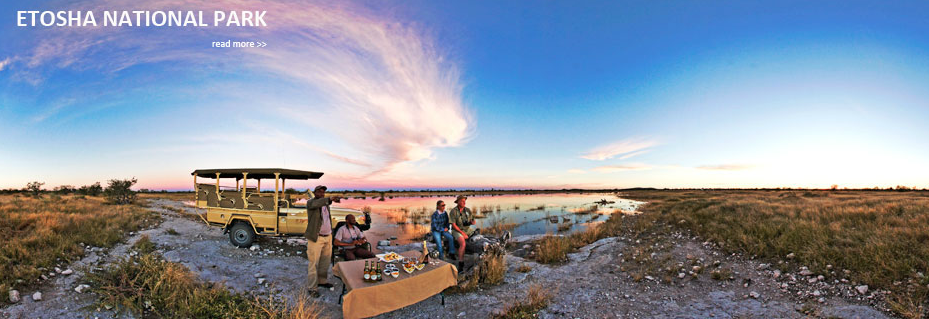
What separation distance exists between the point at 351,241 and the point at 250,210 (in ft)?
14.7

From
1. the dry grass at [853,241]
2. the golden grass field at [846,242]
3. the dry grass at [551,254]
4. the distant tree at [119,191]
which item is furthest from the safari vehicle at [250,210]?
the distant tree at [119,191]

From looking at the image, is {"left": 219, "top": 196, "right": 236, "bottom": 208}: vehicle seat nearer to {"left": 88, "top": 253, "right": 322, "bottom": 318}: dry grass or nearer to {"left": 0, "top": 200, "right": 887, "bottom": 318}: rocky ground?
{"left": 0, "top": 200, "right": 887, "bottom": 318}: rocky ground

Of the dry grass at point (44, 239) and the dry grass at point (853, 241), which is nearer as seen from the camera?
the dry grass at point (853, 241)

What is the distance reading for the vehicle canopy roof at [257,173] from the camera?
33.6ft

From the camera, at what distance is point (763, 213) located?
42.5 feet

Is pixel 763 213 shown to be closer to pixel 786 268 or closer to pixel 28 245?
pixel 786 268

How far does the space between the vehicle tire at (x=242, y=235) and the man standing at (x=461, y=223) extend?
254 inches

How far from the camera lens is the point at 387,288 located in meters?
5.61

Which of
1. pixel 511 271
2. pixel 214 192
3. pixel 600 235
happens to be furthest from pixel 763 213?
pixel 214 192

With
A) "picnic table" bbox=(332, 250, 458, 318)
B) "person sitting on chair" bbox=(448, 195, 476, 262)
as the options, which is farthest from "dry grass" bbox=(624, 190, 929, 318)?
"person sitting on chair" bbox=(448, 195, 476, 262)

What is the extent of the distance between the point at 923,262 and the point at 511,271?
796 centimetres

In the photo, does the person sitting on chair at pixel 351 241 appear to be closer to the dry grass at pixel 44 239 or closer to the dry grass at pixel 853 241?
the dry grass at pixel 44 239

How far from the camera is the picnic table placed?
5282mm

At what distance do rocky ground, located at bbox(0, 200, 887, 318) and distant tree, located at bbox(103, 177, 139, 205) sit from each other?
814 inches
